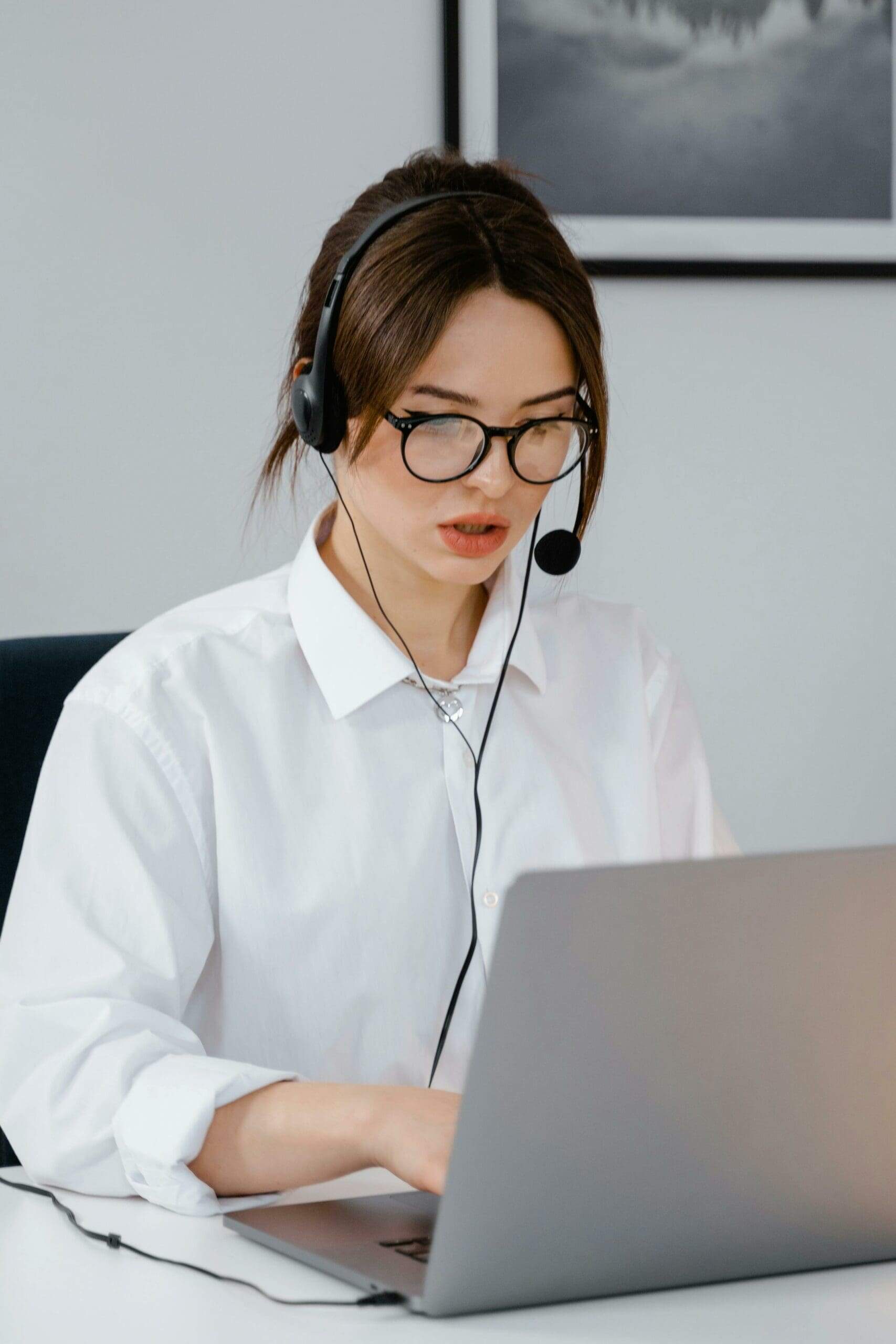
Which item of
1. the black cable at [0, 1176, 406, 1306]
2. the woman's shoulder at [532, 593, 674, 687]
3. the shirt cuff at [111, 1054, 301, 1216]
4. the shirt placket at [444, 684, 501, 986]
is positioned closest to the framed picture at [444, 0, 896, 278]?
the woman's shoulder at [532, 593, 674, 687]

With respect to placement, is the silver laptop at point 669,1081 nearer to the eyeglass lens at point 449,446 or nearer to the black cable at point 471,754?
the black cable at point 471,754

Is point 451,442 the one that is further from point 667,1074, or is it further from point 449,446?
point 667,1074

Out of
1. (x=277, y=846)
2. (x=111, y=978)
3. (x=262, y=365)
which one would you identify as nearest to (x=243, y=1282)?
(x=111, y=978)

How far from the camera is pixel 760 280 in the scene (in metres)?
2.10

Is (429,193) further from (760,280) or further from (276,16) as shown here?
(760,280)

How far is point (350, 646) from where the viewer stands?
4.00 ft

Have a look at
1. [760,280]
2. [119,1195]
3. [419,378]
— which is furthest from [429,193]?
[760,280]

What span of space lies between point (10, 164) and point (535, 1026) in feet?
4.87

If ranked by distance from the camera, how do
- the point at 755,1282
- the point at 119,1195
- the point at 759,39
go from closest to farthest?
the point at 755,1282 < the point at 119,1195 < the point at 759,39

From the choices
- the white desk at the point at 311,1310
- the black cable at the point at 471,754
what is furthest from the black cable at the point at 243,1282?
the black cable at the point at 471,754

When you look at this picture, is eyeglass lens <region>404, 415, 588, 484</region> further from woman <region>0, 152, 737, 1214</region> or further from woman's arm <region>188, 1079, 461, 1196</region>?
woman's arm <region>188, 1079, 461, 1196</region>

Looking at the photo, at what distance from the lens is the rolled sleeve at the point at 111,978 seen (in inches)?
36.6

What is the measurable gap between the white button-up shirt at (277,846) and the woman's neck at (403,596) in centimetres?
3

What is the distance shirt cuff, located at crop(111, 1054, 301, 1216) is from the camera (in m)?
0.90
